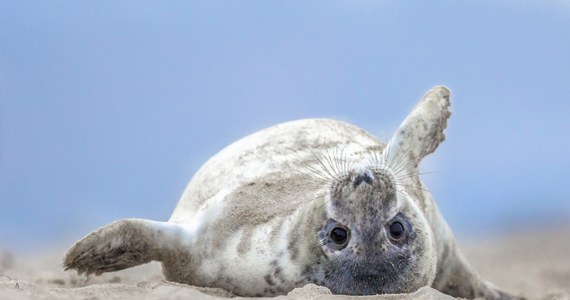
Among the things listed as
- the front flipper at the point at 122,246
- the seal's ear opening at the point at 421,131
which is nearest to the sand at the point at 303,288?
the front flipper at the point at 122,246

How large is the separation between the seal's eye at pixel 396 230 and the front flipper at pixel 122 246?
1.48m

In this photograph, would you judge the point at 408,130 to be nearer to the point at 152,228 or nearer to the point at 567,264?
the point at 152,228

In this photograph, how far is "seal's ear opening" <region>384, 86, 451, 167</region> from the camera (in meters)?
6.40

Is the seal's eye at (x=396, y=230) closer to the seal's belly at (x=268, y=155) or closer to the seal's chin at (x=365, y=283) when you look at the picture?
the seal's chin at (x=365, y=283)

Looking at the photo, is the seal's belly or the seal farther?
the seal's belly

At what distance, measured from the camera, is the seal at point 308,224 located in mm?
5234

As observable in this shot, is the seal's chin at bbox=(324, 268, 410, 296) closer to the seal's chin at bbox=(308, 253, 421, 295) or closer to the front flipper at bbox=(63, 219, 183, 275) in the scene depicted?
the seal's chin at bbox=(308, 253, 421, 295)

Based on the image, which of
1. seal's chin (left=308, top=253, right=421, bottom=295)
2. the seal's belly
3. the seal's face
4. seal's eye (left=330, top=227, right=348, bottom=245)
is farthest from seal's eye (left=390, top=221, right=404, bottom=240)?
the seal's belly

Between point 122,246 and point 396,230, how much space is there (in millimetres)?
1736

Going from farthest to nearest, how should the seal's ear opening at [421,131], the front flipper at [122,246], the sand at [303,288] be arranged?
the seal's ear opening at [421,131] < the front flipper at [122,246] < the sand at [303,288]

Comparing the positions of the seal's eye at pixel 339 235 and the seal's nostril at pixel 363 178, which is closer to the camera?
the seal's nostril at pixel 363 178

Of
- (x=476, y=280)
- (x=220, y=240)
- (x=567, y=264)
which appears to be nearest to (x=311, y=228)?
(x=220, y=240)

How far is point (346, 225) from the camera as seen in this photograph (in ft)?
17.2

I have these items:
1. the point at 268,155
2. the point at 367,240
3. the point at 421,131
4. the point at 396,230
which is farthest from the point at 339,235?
the point at 421,131
